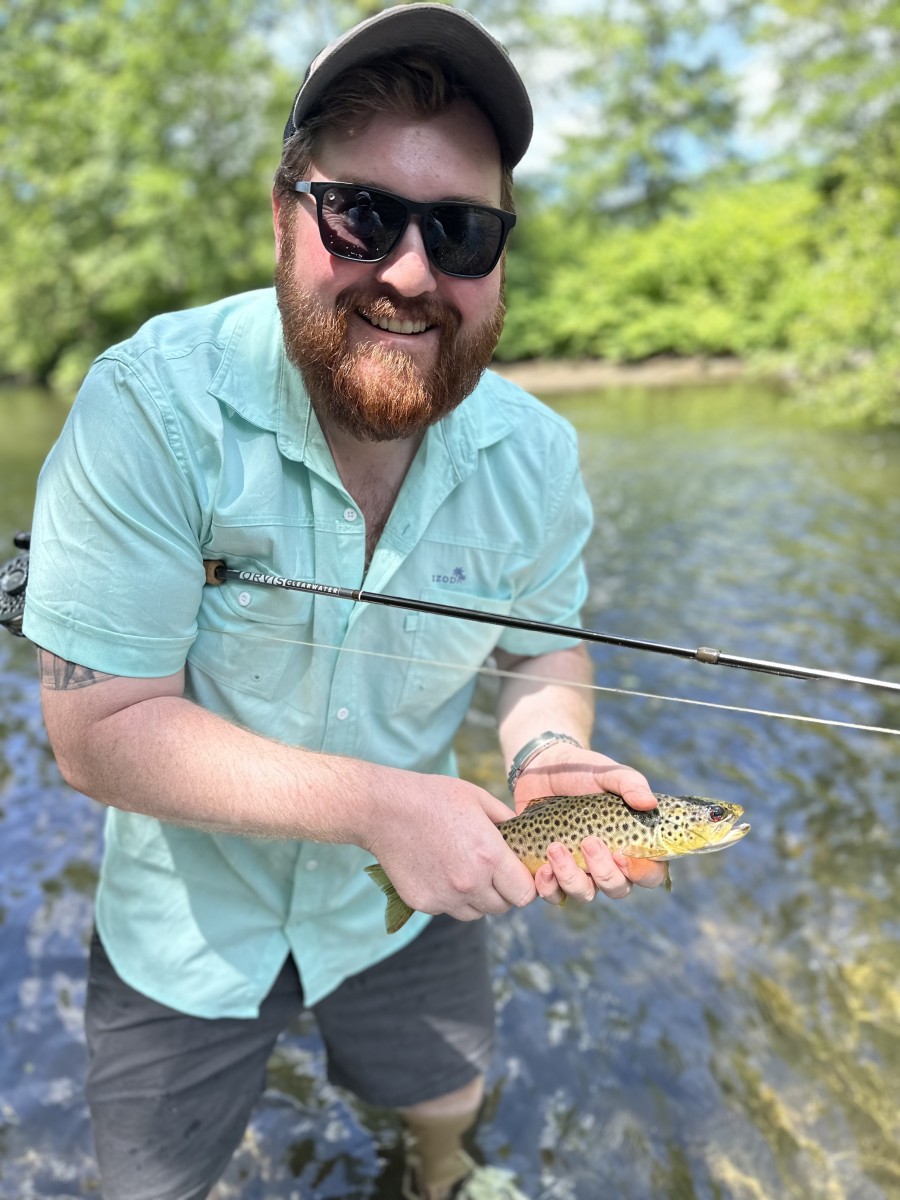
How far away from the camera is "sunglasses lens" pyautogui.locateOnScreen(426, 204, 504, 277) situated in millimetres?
2129

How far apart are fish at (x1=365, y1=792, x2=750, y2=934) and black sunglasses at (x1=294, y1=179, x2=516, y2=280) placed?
1191 mm

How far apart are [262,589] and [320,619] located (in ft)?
0.52

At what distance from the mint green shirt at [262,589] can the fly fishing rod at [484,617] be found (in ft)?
0.14

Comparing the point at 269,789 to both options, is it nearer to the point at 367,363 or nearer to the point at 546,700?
the point at 367,363

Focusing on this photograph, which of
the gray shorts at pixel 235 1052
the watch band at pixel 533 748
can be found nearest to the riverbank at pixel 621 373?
the gray shorts at pixel 235 1052

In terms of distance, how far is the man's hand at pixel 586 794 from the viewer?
6.98ft

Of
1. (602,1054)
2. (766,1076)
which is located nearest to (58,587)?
(602,1054)

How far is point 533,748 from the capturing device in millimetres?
2607

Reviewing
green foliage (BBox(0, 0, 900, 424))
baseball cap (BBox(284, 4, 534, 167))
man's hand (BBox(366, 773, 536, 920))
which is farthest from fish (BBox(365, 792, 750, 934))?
green foliage (BBox(0, 0, 900, 424))

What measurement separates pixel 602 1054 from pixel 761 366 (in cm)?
1297

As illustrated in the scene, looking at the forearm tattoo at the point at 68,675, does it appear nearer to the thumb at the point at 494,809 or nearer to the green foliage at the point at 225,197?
the thumb at the point at 494,809

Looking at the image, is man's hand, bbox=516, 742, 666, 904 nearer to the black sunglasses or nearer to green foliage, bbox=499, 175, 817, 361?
the black sunglasses

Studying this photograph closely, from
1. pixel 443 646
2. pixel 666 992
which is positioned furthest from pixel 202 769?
pixel 666 992

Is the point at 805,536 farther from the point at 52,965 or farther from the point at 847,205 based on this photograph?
the point at 52,965
